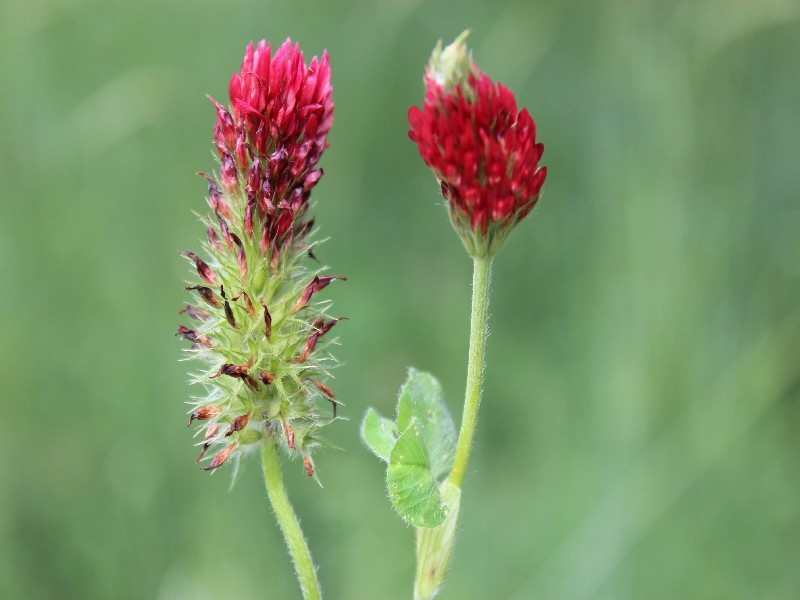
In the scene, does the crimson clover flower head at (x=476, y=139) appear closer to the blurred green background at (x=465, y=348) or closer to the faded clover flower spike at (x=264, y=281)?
the faded clover flower spike at (x=264, y=281)

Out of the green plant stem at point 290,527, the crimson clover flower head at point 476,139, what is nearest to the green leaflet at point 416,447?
the green plant stem at point 290,527

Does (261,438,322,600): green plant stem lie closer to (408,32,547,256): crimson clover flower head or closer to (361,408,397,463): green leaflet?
(361,408,397,463): green leaflet

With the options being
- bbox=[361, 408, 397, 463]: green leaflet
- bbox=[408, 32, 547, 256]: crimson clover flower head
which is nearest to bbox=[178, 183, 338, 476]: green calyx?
bbox=[361, 408, 397, 463]: green leaflet

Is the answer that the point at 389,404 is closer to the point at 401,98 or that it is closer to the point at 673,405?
the point at 673,405

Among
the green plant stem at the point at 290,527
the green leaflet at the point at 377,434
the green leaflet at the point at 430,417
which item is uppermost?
the green leaflet at the point at 430,417

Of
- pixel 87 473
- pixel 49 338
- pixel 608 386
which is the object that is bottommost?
pixel 87 473

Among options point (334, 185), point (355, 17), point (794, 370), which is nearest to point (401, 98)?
point (355, 17)

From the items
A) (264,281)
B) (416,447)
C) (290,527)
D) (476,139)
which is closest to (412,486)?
(416,447)

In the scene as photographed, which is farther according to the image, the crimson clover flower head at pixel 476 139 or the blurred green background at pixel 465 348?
the blurred green background at pixel 465 348
